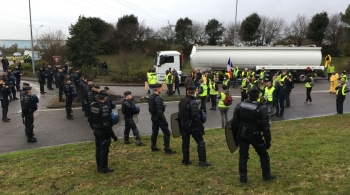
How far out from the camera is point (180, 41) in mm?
43719

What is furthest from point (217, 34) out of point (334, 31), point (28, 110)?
point (28, 110)

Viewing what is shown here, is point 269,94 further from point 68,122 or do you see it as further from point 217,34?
point 217,34

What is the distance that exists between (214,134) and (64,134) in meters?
5.16

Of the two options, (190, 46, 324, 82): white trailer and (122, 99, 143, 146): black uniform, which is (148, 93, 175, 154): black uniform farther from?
(190, 46, 324, 82): white trailer

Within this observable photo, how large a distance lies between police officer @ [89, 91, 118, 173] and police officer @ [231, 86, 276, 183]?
8.16ft

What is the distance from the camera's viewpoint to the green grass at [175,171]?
5.43 metres

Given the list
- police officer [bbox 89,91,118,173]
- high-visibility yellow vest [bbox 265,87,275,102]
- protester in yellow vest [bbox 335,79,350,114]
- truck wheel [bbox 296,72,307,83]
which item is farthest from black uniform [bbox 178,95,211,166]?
truck wheel [bbox 296,72,307,83]

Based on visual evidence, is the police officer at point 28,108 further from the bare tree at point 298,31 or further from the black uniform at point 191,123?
the bare tree at point 298,31

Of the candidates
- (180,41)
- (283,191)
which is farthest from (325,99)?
(180,41)

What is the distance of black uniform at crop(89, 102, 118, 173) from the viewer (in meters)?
6.12

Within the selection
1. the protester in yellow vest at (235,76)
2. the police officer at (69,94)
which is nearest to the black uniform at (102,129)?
the police officer at (69,94)

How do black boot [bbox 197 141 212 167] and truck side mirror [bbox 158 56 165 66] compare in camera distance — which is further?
truck side mirror [bbox 158 56 165 66]

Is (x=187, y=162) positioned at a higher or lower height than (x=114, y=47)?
lower

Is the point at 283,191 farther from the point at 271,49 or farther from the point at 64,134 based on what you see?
the point at 271,49
